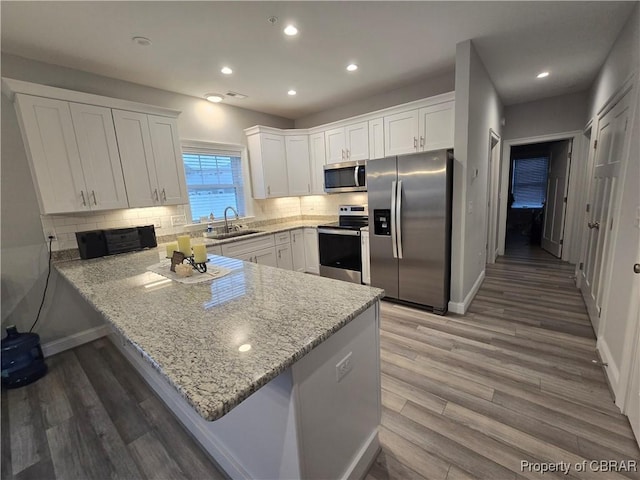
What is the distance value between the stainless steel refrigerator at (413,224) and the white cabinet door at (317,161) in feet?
4.14

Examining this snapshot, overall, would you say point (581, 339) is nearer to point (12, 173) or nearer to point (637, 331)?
point (637, 331)

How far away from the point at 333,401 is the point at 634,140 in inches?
97.6

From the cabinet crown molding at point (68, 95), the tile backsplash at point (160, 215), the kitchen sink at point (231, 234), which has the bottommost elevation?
the kitchen sink at point (231, 234)

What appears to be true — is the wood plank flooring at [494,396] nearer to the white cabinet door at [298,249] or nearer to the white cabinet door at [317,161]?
the white cabinet door at [298,249]

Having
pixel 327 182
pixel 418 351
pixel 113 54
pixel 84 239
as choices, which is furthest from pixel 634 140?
pixel 84 239

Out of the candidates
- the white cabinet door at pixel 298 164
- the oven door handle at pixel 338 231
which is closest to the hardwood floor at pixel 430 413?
the oven door handle at pixel 338 231

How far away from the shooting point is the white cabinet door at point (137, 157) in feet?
8.79

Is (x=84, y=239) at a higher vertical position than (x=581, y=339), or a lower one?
higher

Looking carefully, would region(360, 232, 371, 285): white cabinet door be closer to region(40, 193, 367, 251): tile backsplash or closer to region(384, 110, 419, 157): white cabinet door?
region(40, 193, 367, 251): tile backsplash

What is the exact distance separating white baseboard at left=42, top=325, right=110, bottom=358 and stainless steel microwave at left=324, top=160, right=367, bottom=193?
321cm

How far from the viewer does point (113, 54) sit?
2350 mm

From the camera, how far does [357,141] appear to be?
379cm

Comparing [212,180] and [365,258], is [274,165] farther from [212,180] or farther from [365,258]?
[365,258]

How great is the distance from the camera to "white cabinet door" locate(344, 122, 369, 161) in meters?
3.71
